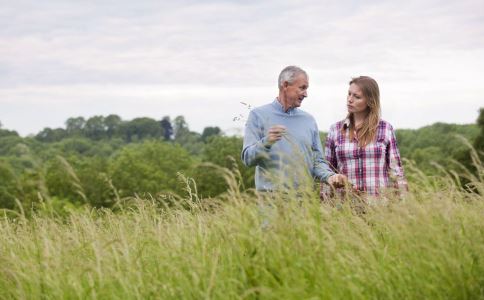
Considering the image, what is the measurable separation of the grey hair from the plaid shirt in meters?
0.73

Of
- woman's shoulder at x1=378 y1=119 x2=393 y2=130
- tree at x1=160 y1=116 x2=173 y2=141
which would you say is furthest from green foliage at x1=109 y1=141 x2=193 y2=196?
tree at x1=160 y1=116 x2=173 y2=141

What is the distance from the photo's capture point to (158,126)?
19250 centimetres

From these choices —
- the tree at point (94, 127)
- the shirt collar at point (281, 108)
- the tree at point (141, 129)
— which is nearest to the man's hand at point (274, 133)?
the shirt collar at point (281, 108)

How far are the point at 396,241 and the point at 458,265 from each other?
893mm

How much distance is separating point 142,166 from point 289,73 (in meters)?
59.5

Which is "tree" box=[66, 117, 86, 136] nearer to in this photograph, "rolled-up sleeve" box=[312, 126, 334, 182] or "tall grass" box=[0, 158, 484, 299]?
"rolled-up sleeve" box=[312, 126, 334, 182]

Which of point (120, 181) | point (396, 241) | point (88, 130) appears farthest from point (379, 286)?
point (88, 130)

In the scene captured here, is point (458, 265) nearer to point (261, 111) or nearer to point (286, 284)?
point (286, 284)

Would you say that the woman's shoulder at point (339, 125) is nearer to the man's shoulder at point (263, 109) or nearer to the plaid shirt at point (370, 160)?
the plaid shirt at point (370, 160)

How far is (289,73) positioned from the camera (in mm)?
6699

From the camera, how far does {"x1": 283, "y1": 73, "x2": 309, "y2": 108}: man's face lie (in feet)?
21.9

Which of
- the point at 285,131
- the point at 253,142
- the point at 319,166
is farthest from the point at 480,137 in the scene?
the point at 285,131

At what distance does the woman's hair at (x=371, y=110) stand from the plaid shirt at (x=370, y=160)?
0.06 meters

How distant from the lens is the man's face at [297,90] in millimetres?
6664
